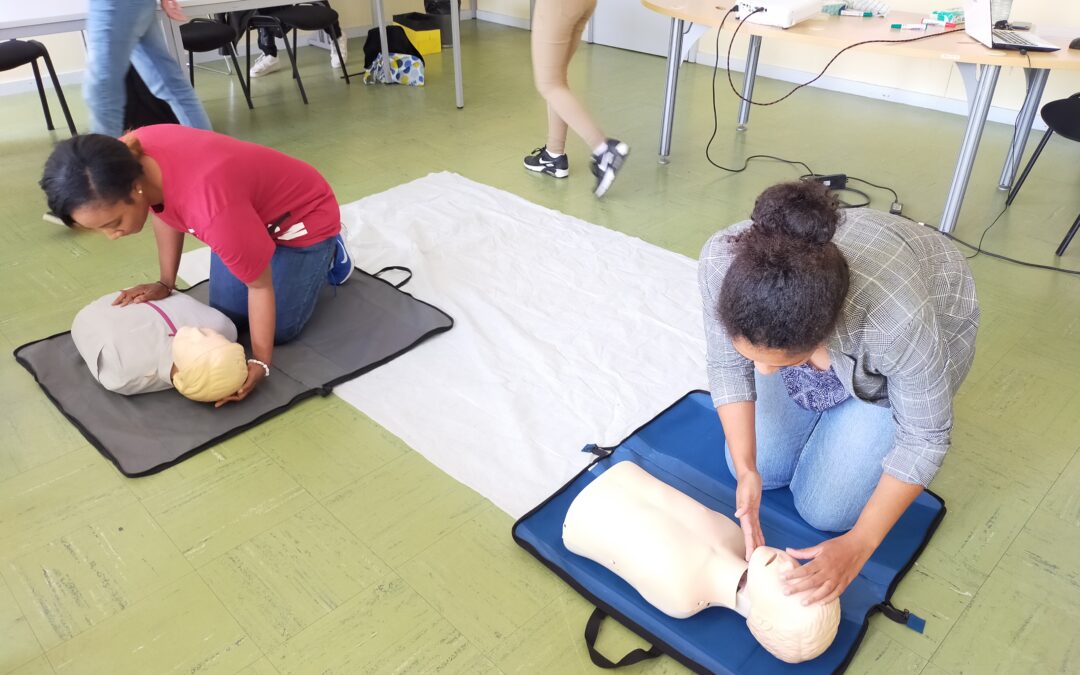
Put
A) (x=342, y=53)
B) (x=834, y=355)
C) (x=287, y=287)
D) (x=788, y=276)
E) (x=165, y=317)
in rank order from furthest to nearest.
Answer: (x=342, y=53) < (x=287, y=287) < (x=165, y=317) < (x=834, y=355) < (x=788, y=276)

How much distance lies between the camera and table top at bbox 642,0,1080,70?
96.3 inches

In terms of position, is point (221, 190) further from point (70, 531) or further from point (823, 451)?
point (823, 451)

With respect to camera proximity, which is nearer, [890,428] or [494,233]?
[890,428]

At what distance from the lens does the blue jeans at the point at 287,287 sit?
2102 mm

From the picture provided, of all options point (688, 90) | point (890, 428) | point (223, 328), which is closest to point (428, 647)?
point (890, 428)

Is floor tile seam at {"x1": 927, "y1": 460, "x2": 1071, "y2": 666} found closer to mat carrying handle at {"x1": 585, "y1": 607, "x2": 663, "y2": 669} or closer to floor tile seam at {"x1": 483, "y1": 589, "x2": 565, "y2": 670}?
mat carrying handle at {"x1": 585, "y1": 607, "x2": 663, "y2": 669}

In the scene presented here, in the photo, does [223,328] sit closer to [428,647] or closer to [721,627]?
[428,647]

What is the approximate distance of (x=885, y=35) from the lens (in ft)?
8.99

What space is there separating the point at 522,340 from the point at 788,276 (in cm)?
131

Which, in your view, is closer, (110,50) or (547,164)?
(110,50)

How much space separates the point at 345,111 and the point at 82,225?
282cm

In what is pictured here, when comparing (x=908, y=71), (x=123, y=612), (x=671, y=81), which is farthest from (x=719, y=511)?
(x=908, y=71)

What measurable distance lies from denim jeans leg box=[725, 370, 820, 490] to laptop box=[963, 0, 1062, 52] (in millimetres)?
1764

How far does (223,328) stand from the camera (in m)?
2.03
